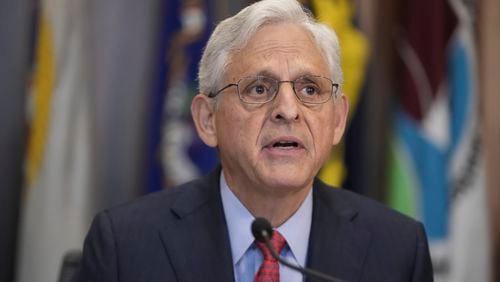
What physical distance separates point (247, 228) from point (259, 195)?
3.8 inches

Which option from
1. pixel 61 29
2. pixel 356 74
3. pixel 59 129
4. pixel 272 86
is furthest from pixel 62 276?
pixel 356 74

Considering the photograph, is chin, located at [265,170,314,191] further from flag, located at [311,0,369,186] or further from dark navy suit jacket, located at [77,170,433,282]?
flag, located at [311,0,369,186]

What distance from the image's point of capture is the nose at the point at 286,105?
1.79 m

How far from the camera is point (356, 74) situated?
3.25 m

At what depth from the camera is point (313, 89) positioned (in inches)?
74.5

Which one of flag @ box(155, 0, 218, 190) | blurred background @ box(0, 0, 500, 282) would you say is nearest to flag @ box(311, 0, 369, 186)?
blurred background @ box(0, 0, 500, 282)

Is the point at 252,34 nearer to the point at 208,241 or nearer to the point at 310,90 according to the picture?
the point at 310,90

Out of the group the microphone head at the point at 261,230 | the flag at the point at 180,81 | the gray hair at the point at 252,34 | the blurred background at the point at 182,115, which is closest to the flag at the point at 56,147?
the blurred background at the point at 182,115

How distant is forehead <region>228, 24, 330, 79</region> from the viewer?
1855mm

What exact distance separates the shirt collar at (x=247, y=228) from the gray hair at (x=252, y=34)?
33cm

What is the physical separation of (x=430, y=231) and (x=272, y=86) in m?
1.78

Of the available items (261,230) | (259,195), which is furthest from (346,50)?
(261,230)

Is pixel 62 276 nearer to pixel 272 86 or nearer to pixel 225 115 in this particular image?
pixel 225 115

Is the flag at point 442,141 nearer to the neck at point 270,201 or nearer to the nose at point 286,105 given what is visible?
the neck at point 270,201
